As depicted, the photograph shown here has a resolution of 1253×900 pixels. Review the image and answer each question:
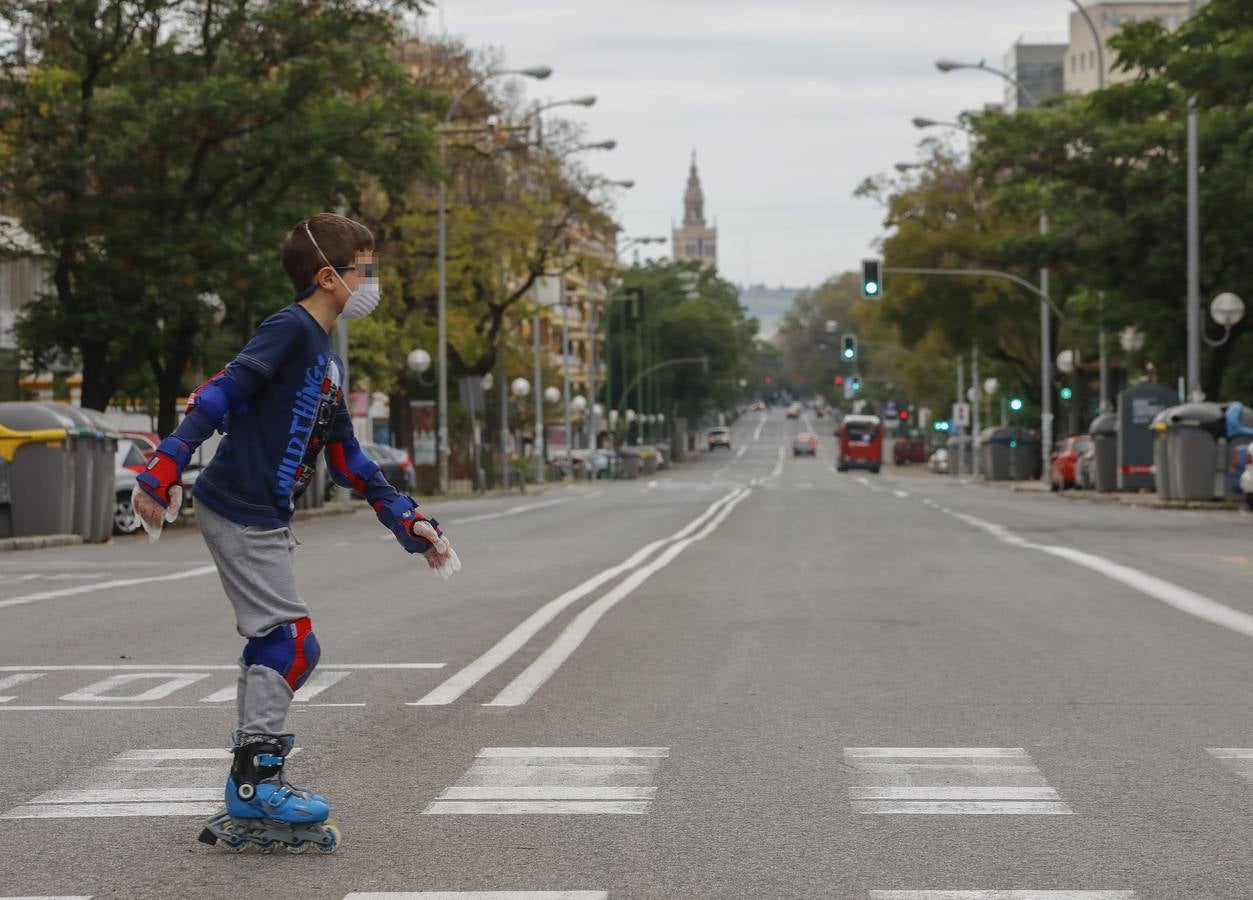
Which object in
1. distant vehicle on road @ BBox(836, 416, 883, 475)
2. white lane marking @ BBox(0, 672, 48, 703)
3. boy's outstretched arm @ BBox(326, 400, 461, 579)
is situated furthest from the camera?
distant vehicle on road @ BBox(836, 416, 883, 475)

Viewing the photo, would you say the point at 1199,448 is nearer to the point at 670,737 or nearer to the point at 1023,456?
the point at 670,737

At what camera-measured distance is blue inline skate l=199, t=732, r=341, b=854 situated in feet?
19.5

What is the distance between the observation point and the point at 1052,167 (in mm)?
44969

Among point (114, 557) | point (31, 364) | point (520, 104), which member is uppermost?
point (520, 104)

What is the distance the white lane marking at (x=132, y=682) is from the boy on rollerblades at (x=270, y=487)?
362 cm

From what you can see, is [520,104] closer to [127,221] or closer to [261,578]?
[127,221]

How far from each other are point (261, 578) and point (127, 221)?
1109 inches

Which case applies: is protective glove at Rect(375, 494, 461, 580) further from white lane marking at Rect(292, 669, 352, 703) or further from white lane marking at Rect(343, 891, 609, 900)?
white lane marking at Rect(292, 669, 352, 703)

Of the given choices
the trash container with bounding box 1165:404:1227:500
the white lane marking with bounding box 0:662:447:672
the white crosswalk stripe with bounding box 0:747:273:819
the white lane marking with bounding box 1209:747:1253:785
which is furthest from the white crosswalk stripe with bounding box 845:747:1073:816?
the trash container with bounding box 1165:404:1227:500

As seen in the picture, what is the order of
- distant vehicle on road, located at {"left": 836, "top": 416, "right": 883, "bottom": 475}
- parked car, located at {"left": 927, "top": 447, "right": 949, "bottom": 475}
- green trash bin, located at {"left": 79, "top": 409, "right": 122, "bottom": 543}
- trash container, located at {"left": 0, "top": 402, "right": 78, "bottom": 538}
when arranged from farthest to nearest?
1. distant vehicle on road, located at {"left": 836, "top": 416, "right": 883, "bottom": 475}
2. parked car, located at {"left": 927, "top": 447, "right": 949, "bottom": 475}
3. green trash bin, located at {"left": 79, "top": 409, "right": 122, "bottom": 543}
4. trash container, located at {"left": 0, "top": 402, "right": 78, "bottom": 538}

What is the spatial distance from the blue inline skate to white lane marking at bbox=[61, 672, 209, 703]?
3650 millimetres

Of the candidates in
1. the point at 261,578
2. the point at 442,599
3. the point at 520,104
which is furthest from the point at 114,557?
the point at 520,104

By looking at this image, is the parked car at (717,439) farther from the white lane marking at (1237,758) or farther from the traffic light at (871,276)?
the white lane marking at (1237,758)

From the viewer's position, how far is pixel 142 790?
7043 mm
